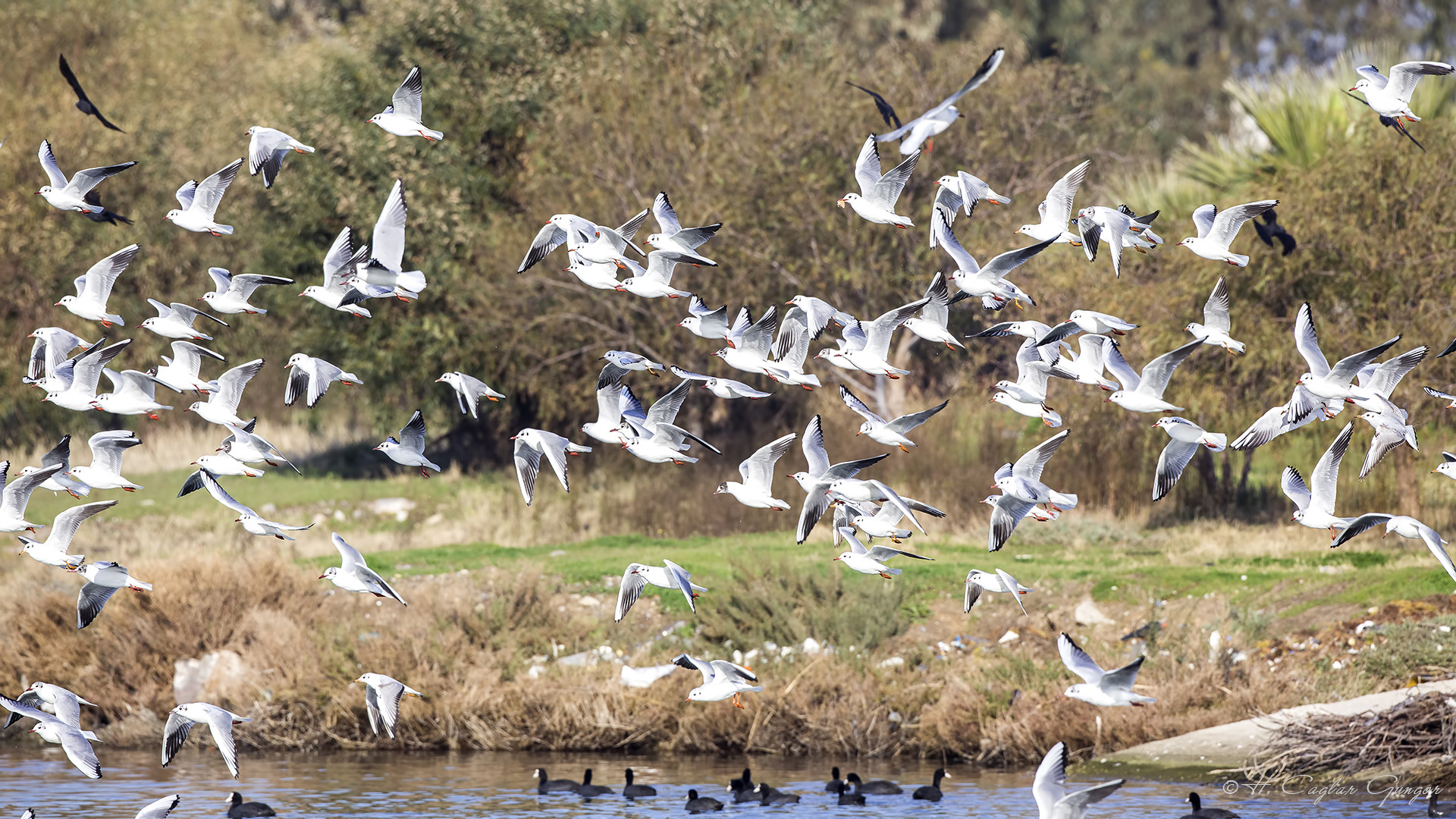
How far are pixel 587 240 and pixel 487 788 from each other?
6.50m

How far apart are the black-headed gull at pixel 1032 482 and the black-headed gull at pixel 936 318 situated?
3.80ft

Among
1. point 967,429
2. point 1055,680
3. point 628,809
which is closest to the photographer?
point 628,809

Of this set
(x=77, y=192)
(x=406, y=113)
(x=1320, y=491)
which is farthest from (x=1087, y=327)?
(x=77, y=192)

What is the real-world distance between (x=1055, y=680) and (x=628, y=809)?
5457 mm

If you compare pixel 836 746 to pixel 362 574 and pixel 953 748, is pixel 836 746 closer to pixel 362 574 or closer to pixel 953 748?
pixel 953 748

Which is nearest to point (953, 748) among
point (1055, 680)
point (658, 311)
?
point (1055, 680)

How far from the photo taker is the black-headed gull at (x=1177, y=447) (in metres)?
14.0

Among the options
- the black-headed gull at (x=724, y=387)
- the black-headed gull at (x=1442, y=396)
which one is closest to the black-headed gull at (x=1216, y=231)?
the black-headed gull at (x=1442, y=396)

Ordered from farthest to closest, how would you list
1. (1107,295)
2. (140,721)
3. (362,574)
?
(1107,295), (140,721), (362,574)

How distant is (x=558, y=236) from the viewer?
1738 centimetres

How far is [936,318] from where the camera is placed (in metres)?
15.9

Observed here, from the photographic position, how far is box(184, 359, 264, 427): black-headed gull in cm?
1606

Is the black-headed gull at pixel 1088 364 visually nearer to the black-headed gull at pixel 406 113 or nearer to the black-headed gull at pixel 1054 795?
the black-headed gull at pixel 1054 795

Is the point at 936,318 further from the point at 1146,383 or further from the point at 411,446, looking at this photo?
the point at 411,446
